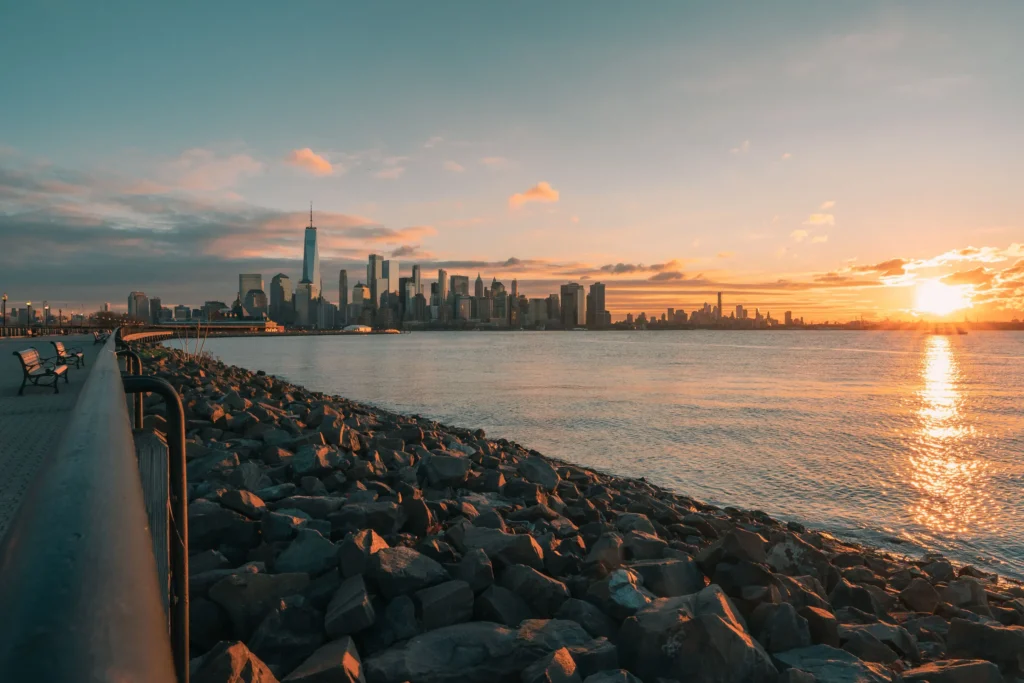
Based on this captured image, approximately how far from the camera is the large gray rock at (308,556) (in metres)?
4.45

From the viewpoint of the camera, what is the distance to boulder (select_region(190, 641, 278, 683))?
116 inches

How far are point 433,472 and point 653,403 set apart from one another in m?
18.8

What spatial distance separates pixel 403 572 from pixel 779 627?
7.81ft

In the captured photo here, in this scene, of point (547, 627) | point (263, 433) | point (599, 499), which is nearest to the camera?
point (547, 627)

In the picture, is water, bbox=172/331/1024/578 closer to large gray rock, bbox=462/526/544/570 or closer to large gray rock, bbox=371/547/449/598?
large gray rock, bbox=462/526/544/570

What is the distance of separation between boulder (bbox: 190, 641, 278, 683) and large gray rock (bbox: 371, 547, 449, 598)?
998 millimetres

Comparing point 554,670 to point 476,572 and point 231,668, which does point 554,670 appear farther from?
point 231,668

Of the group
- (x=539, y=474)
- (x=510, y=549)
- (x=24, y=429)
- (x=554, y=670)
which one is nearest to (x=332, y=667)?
(x=554, y=670)

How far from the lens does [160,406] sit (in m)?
11.3

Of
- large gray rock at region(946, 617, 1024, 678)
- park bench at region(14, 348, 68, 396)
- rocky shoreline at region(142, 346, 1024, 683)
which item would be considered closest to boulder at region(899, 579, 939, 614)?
rocky shoreline at region(142, 346, 1024, 683)

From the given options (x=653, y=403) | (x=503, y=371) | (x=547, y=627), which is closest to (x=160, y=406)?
(x=547, y=627)

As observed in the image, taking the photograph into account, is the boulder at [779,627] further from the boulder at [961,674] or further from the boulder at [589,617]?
the boulder at [589,617]

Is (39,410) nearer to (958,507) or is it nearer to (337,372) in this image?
(958,507)

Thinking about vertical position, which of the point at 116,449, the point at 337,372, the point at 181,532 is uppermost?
the point at 116,449
